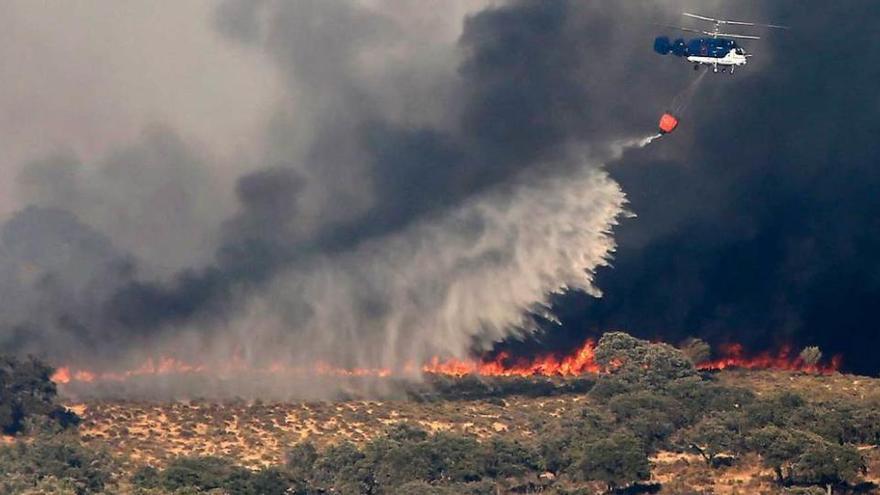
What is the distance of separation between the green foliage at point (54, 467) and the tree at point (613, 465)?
38.8m

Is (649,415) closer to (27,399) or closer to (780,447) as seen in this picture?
(780,447)

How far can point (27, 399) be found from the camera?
7244 inches

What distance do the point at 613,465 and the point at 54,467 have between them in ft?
147

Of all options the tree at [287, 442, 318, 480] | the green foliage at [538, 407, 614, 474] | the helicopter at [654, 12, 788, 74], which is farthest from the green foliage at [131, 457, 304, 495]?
the helicopter at [654, 12, 788, 74]

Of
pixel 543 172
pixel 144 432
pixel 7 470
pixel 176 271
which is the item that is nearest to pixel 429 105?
pixel 543 172

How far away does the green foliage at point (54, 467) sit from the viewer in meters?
165

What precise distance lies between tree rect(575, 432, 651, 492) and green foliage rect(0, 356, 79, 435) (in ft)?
149

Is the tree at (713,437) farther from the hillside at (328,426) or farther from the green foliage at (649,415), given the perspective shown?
the green foliage at (649,415)

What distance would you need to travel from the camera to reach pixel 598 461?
6772 inches

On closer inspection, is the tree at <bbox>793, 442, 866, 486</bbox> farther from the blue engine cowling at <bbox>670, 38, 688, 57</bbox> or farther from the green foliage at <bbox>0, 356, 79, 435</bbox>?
the green foliage at <bbox>0, 356, 79, 435</bbox>

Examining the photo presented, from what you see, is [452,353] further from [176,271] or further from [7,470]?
[7,470]

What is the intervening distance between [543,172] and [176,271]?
3466 centimetres

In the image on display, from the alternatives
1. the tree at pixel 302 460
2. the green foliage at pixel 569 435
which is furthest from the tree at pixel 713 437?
the tree at pixel 302 460

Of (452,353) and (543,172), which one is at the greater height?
(543,172)
